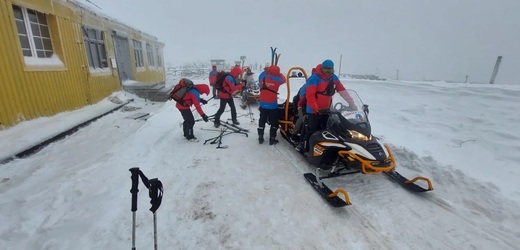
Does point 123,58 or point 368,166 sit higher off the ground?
point 123,58

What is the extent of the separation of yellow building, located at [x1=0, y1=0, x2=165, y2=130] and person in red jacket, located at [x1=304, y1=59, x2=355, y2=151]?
7.12 metres

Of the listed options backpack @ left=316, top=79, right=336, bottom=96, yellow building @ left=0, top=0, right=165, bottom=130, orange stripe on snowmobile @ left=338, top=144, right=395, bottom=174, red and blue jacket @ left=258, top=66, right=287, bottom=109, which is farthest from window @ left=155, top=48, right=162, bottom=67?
orange stripe on snowmobile @ left=338, top=144, right=395, bottom=174

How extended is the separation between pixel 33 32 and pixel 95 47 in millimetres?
3570

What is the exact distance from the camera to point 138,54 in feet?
55.0

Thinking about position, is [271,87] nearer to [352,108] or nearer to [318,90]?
[318,90]

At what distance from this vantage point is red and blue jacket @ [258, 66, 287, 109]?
629cm

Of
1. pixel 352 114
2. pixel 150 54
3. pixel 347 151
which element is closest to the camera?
pixel 347 151

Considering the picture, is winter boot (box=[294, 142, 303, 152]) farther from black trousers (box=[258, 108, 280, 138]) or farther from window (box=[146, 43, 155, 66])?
window (box=[146, 43, 155, 66])

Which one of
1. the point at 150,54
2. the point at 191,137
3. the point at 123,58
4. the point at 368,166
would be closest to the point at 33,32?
the point at 191,137

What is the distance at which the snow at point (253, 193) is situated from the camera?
3.14 metres

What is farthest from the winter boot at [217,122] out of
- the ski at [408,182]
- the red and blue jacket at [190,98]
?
the ski at [408,182]

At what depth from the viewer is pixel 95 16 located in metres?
10.9

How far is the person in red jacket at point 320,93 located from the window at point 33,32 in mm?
A: 7932

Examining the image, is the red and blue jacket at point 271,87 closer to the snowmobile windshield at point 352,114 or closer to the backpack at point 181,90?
the snowmobile windshield at point 352,114
